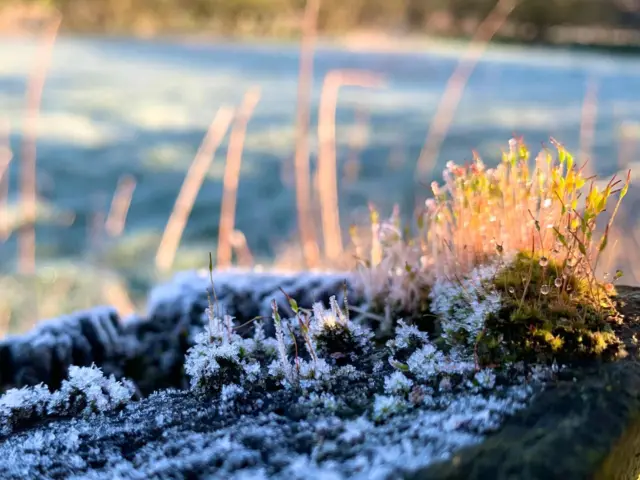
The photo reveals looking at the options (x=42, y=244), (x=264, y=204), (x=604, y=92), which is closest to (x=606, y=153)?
(x=604, y=92)

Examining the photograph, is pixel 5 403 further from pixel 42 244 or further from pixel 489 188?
pixel 42 244

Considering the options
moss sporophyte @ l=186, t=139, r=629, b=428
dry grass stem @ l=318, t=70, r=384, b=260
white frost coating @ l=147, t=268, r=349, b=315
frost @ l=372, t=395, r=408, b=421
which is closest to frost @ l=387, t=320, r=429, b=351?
moss sporophyte @ l=186, t=139, r=629, b=428

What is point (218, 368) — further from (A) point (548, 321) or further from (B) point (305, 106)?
(B) point (305, 106)

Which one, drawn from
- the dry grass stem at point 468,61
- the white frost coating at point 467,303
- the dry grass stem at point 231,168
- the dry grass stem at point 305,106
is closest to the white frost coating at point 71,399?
the white frost coating at point 467,303

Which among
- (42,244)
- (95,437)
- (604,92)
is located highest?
(604,92)

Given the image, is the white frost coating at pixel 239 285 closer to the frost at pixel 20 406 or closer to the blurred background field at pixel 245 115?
the frost at pixel 20 406

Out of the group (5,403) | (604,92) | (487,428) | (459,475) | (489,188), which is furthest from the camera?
(604,92)
